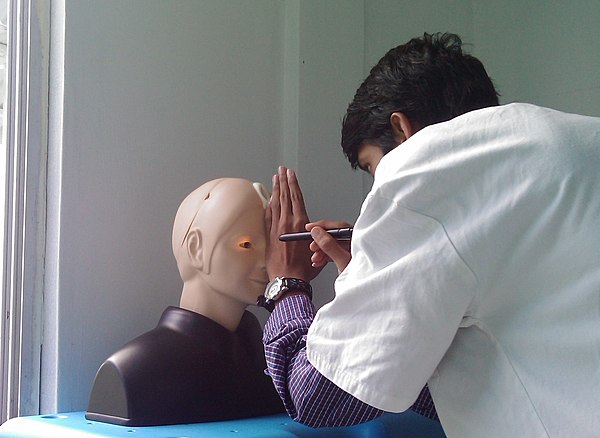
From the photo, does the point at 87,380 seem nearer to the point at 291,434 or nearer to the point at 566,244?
the point at 291,434

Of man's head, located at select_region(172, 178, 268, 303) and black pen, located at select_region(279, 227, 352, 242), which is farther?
man's head, located at select_region(172, 178, 268, 303)

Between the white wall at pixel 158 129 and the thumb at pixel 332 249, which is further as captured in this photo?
the white wall at pixel 158 129

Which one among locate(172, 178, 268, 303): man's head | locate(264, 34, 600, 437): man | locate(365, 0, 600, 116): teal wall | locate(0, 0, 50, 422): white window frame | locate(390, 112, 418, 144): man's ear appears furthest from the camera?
locate(365, 0, 600, 116): teal wall

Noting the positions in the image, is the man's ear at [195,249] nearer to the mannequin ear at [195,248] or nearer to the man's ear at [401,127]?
the mannequin ear at [195,248]

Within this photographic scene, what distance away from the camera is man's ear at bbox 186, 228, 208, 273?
1449 millimetres

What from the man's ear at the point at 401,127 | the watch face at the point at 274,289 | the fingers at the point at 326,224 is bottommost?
the watch face at the point at 274,289

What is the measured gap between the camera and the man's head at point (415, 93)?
1185mm

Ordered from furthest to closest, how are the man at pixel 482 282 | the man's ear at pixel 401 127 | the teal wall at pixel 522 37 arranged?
the teal wall at pixel 522 37, the man's ear at pixel 401 127, the man at pixel 482 282

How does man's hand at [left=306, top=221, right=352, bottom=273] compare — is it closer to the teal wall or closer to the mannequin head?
the mannequin head

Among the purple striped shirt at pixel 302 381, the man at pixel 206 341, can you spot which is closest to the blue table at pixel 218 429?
the man at pixel 206 341

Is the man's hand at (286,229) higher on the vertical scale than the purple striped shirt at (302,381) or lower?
higher

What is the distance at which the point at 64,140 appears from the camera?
61.9 inches

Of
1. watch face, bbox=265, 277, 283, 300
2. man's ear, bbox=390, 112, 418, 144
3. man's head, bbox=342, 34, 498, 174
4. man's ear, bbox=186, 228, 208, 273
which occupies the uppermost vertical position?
man's head, bbox=342, 34, 498, 174

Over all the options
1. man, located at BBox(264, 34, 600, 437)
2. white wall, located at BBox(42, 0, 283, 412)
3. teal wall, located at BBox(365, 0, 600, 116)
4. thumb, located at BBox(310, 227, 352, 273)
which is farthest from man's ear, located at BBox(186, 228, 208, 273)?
teal wall, located at BBox(365, 0, 600, 116)
